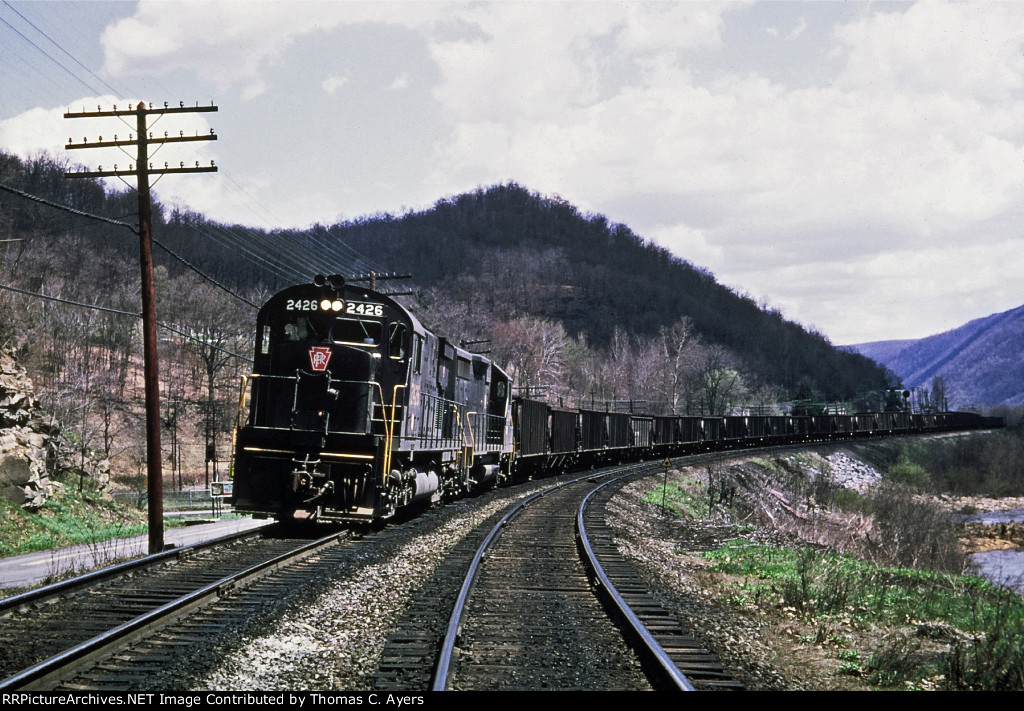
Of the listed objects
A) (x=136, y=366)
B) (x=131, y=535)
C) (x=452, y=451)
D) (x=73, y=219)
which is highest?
(x=73, y=219)

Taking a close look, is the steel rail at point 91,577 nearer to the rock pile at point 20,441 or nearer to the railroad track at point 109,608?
the railroad track at point 109,608

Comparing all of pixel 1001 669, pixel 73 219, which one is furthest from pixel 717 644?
pixel 73 219

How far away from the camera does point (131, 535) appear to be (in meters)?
21.1

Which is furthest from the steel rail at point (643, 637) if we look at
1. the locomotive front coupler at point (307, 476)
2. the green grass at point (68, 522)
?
the green grass at point (68, 522)

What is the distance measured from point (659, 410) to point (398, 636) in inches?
4048

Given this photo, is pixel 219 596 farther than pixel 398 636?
Yes

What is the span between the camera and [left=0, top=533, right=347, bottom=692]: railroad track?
651 cm

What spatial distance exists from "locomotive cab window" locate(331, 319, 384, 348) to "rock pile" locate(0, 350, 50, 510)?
12.1m

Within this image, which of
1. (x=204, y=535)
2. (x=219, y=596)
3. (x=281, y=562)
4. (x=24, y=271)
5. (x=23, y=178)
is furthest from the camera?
(x=23, y=178)

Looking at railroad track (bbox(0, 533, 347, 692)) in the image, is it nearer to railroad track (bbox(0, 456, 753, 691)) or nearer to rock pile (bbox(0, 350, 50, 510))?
railroad track (bbox(0, 456, 753, 691))

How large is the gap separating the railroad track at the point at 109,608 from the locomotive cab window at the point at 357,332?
12.8 ft
